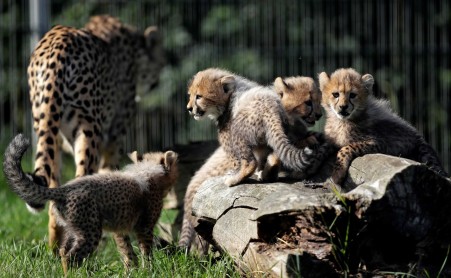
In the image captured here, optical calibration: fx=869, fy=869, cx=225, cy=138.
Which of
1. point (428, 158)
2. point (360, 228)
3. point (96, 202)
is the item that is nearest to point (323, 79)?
point (428, 158)

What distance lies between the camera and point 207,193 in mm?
4906

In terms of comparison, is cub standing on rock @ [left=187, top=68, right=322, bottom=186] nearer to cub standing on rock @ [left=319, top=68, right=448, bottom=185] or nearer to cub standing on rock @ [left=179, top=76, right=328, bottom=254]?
cub standing on rock @ [left=179, top=76, right=328, bottom=254]

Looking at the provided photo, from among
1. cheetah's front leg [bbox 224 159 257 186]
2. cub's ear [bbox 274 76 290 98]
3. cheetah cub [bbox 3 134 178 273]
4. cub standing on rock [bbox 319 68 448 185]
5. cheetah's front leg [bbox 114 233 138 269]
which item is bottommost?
cheetah's front leg [bbox 114 233 138 269]

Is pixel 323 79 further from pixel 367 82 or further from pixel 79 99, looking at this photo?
pixel 79 99

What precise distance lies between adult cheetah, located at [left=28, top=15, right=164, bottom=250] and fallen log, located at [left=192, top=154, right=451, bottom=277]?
Answer: 178 cm

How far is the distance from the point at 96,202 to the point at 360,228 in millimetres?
1699

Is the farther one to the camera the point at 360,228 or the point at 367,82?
the point at 367,82

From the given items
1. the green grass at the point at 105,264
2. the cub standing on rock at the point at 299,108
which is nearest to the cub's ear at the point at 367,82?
the cub standing on rock at the point at 299,108

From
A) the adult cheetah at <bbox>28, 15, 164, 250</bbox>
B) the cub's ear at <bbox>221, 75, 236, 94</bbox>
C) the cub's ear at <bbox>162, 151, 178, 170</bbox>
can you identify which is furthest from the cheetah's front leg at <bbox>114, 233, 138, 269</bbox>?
the cub's ear at <bbox>221, 75, 236, 94</bbox>

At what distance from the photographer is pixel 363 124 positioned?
16.3 ft

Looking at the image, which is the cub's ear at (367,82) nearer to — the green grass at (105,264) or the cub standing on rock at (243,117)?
the cub standing on rock at (243,117)

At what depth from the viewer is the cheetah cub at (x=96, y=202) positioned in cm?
489

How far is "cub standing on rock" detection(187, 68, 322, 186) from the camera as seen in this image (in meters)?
4.72

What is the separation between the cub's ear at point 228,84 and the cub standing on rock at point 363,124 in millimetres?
552
